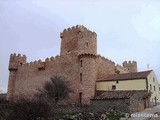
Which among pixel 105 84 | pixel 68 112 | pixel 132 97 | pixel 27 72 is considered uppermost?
pixel 27 72

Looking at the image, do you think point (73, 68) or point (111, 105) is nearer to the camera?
point (111, 105)

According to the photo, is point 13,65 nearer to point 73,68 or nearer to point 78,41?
point 73,68

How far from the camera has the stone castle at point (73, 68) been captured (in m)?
27.8

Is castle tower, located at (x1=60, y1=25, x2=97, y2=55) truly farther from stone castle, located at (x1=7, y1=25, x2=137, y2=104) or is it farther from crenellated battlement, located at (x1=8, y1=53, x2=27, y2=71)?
crenellated battlement, located at (x1=8, y1=53, x2=27, y2=71)

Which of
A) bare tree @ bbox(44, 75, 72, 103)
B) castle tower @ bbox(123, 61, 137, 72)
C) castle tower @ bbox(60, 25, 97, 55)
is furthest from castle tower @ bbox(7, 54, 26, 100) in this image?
castle tower @ bbox(123, 61, 137, 72)

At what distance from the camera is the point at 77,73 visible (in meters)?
28.9

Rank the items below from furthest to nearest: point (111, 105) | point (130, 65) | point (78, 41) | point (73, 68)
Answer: point (130, 65)
point (73, 68)
point (78, 41)
point (111, 105)

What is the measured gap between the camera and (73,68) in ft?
97.5

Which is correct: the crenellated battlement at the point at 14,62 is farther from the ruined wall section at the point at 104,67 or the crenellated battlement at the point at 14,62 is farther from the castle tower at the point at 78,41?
the ruined wall section at the point at 104,67

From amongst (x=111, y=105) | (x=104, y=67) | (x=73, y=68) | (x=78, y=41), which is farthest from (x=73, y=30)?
(x=111, y=105)


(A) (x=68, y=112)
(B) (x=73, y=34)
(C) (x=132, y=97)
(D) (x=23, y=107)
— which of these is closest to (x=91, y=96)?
(A) (x=68, y=112)

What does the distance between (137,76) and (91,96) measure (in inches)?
236

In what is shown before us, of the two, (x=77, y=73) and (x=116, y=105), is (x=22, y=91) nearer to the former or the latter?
(x=77, y=73)

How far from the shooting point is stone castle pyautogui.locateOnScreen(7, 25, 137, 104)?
1094 inches
